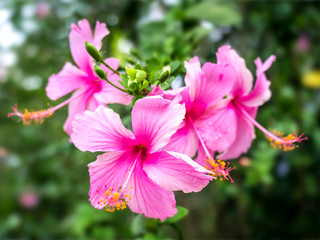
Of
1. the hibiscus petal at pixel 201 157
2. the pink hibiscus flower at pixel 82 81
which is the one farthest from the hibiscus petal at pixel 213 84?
the pink hibiscus flower at pixel 82 81

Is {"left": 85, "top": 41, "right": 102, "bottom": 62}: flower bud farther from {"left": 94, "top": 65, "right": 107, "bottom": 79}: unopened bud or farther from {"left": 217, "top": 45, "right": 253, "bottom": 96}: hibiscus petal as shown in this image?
{"left": 217, "top": 45, "right": 253, "bottom": 96}: hibiscus petal

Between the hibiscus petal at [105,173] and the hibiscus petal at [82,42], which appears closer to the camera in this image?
the hibiscus petal at [105,173]

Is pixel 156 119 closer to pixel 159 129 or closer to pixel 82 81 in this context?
pixel 159 129

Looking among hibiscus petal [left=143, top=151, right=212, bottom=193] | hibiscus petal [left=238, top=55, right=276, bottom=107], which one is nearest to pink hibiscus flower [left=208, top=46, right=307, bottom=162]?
hibiscus petal [left=238, top=55, right=276, bottom=107]

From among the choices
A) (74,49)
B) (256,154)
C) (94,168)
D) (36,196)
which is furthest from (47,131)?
(94,168)

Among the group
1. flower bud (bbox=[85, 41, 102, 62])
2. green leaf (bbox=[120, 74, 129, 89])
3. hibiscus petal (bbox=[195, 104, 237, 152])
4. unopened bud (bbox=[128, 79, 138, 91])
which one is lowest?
hibiscus petal (bbox=[195, 104, 237, 152])

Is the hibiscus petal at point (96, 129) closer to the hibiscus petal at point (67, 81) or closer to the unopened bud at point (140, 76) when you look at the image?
the unopened bud at point (140, 76)

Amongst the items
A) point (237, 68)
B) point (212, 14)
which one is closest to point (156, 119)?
point (237, 68)
